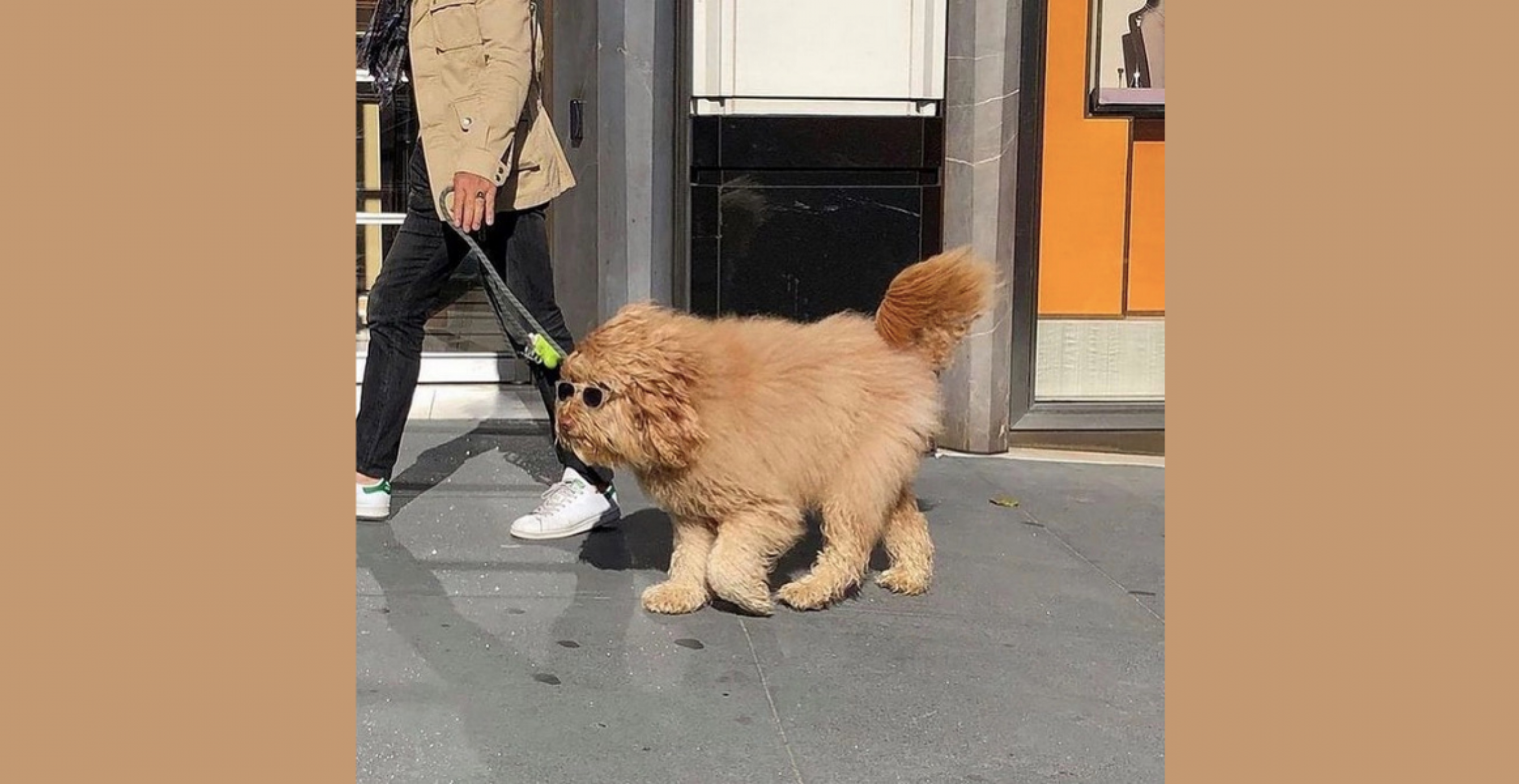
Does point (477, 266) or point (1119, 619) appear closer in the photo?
point (1119, 619)

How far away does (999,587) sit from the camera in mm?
4840

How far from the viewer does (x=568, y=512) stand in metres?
5.23

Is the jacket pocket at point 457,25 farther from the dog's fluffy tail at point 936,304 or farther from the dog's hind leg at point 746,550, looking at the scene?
the dog's hind leg at point 746,550

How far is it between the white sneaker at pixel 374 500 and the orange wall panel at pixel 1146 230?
3.76 metres

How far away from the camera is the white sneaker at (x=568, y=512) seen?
5211mm

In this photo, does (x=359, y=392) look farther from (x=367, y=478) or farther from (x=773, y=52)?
(x=773, y=52)

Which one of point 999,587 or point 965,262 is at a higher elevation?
point 965,262

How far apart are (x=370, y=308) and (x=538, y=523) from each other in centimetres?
98

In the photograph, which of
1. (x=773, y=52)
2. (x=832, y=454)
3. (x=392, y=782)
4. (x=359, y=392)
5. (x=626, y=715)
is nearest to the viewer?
(x=392, y=782)

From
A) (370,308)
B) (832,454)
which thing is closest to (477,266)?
(370,308)

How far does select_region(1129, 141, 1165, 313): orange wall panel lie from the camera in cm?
693

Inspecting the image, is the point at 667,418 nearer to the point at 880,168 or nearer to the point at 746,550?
the point at 746,550

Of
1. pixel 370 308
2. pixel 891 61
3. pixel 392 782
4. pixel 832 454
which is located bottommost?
pixel 392 782

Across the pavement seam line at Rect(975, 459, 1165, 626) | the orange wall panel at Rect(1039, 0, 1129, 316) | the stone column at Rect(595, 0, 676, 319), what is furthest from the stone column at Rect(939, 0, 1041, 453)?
the stone column at Rect(595, 0, 676, 319)
